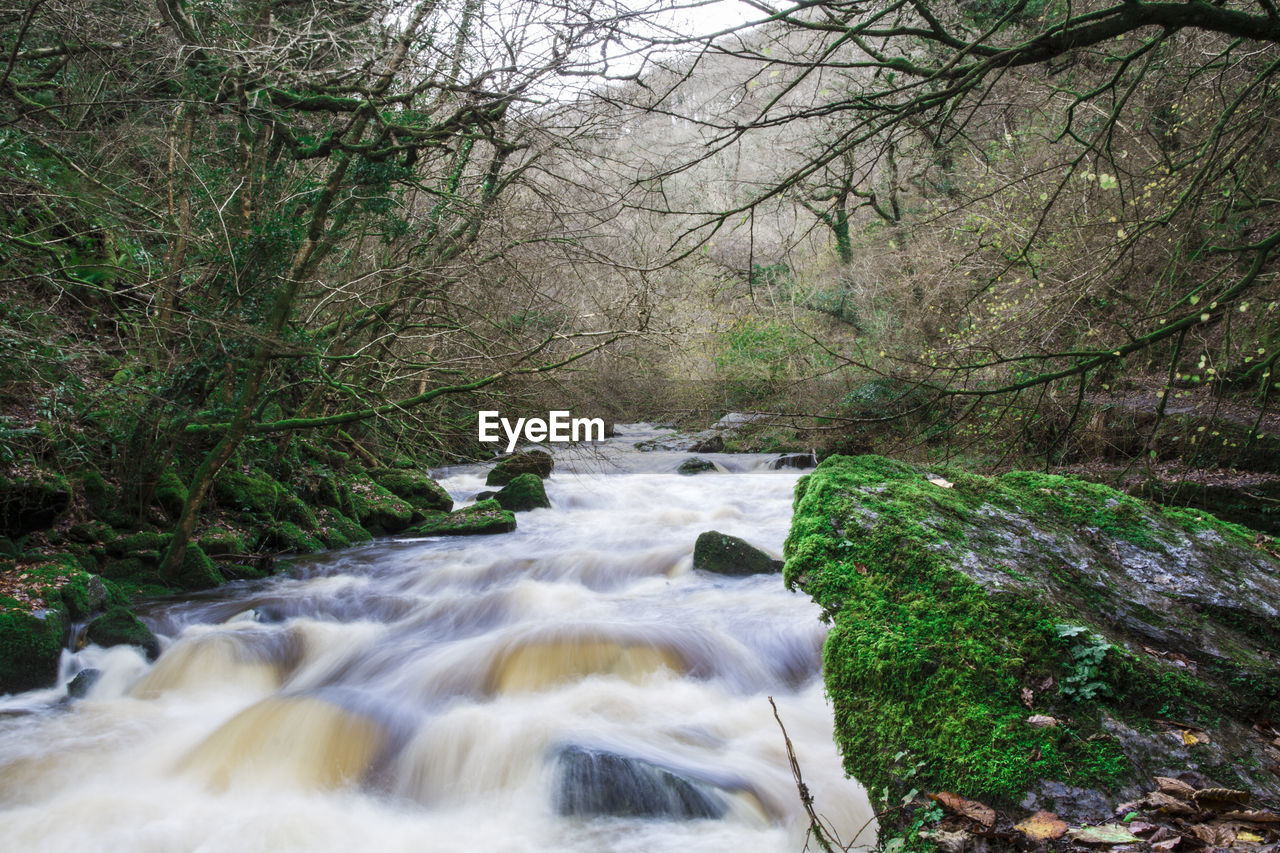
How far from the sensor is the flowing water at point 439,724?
3830 mm

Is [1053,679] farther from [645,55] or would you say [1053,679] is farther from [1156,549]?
[645,55]

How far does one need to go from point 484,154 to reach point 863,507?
7095 millimetres

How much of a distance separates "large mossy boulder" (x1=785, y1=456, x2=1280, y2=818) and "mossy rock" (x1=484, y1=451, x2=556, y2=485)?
10.3 m

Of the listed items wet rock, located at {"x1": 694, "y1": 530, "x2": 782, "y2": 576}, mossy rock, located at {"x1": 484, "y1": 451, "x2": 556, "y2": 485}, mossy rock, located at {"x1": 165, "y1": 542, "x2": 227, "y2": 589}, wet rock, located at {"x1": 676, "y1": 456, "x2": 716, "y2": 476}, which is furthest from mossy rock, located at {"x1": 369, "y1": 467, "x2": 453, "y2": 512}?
wet rock, located at {"x1": 676, "y1": 456, "x2": 716, "y2": 476}

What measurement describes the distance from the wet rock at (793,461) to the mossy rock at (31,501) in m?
12.3

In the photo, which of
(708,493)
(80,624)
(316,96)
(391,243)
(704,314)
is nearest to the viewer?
(80,624)

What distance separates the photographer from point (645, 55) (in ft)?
10.4

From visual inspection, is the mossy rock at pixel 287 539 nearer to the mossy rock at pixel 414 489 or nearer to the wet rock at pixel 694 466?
the mossy rock at pixel 414 489

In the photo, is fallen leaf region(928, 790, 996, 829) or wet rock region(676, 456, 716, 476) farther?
wet rock region(676, 456, 716, 476)

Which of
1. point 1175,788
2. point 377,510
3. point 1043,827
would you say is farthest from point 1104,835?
point 377,510

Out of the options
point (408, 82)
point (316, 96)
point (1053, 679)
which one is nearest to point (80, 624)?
point (316, 96)

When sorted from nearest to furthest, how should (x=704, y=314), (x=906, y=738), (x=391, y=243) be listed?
(x=906, y=738) < (x=391, y=243) < (x=704, y=314)

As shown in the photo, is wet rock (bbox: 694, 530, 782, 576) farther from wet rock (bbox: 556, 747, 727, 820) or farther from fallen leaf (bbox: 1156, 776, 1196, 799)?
fallen leaf (bbox: 1156, 776, 1196, 799)

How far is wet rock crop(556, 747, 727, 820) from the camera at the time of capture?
154 inches
